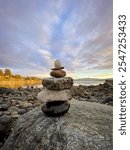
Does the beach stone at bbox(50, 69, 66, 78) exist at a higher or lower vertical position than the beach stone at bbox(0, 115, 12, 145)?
higher

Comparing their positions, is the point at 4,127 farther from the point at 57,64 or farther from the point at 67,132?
the point at 57,64

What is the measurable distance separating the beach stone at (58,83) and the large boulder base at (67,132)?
0.49 m

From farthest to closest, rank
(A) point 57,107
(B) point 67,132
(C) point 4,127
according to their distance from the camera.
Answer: (C) point 4,127 < (A) point 57,107 < (B) point 67,132

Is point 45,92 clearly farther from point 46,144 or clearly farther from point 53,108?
point 46,144

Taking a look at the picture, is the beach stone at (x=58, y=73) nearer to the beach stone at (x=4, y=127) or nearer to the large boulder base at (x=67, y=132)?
the large boulder base at (x=67, y=132)

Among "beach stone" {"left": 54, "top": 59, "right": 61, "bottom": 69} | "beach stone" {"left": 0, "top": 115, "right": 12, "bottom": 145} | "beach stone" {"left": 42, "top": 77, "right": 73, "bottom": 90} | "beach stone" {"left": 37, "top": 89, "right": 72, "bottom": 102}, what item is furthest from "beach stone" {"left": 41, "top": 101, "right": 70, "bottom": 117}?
"beach stone" {"left": 0, "top": 115, "right": 12, "bottom": 145}

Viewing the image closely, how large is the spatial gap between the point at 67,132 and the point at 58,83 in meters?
0.68

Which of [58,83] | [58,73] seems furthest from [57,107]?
[58,73]

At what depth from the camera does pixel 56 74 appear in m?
4.17

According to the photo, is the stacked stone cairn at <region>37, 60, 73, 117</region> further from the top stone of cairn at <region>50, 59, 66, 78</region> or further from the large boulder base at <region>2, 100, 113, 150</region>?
the large boulder base at <region>2, 100, 113, 150</region>

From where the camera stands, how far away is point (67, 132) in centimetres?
394

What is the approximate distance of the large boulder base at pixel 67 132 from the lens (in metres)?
3.85

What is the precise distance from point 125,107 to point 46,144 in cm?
134

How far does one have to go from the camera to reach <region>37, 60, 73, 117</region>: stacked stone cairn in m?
4.09
